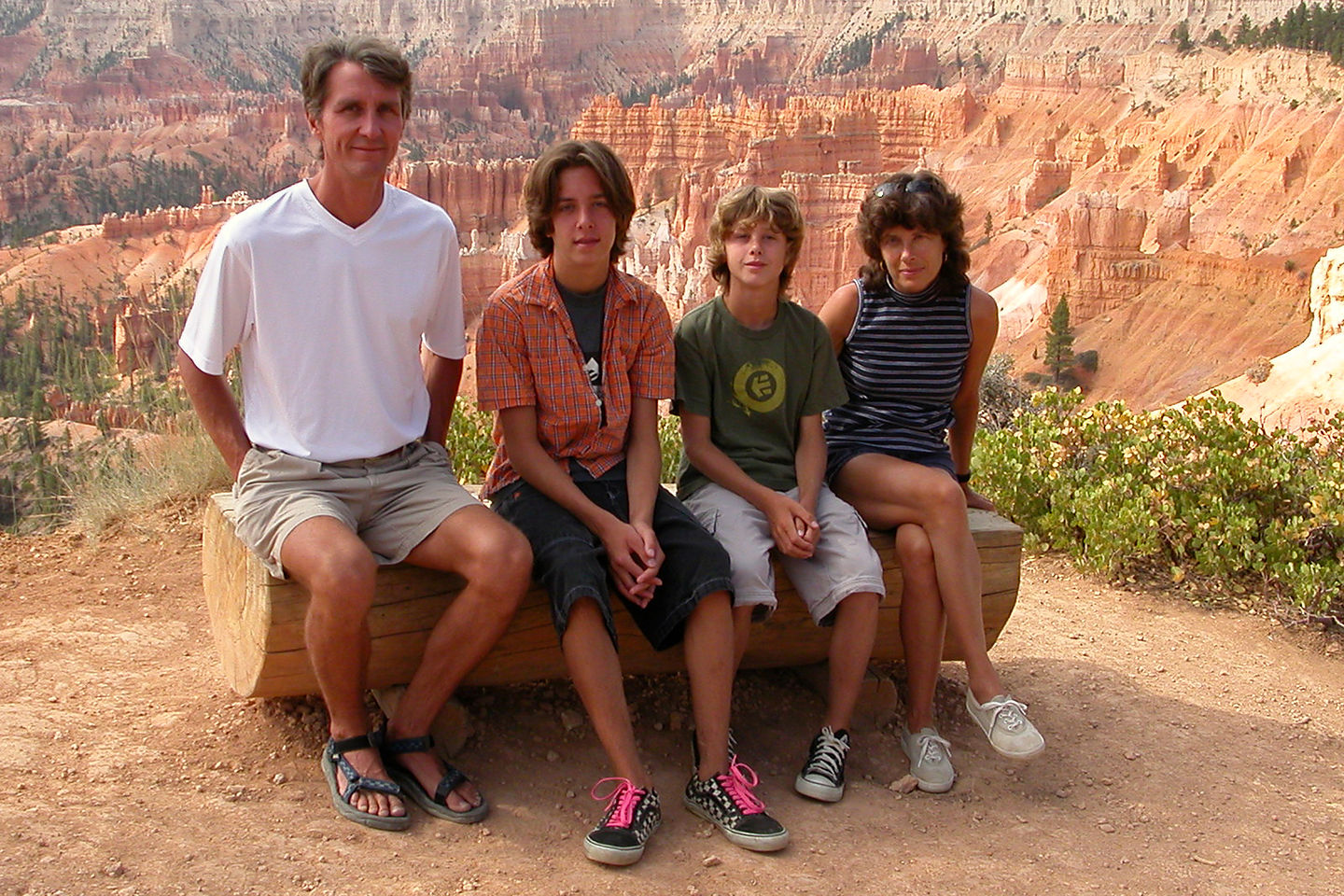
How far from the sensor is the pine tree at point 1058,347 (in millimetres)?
28672

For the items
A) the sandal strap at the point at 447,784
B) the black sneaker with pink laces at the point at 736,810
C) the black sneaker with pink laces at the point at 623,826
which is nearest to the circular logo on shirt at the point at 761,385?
the black sneaker with pink laces at the point at 736,810

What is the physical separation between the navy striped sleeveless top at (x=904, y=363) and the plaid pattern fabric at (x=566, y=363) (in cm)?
69

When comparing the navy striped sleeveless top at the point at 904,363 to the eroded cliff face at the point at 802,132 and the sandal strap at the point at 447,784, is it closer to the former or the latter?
the sandal strap at the point at 447,784

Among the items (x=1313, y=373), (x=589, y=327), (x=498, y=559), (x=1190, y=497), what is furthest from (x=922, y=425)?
(x=1313, y=373)

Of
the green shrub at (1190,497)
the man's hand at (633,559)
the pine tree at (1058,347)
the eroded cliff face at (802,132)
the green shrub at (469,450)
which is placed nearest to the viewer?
the man's hand at (633,559)

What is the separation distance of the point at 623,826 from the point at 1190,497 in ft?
11.1

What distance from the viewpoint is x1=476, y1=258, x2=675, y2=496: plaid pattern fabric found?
10.8ft

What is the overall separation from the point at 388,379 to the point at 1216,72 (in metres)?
47.2

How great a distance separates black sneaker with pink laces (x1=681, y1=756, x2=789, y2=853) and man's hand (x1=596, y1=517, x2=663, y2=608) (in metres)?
0.48

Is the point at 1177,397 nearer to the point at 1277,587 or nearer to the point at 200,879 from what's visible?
the point at 1277,587

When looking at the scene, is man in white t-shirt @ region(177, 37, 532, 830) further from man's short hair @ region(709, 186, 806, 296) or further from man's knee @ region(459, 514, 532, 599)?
man's short hair @ region(709, 186, 806, 296)

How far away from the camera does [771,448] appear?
3561 mm

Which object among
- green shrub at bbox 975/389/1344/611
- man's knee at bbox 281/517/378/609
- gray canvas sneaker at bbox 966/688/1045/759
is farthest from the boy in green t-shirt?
green shrub at bbox 975/389/1344/611

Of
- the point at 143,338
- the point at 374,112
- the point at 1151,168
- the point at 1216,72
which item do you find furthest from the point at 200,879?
the point at 1216,72
